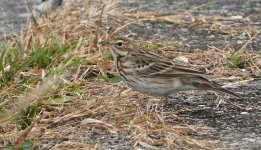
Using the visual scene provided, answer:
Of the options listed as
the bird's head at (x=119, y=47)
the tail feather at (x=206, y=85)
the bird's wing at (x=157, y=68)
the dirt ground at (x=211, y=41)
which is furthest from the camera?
the bird's head at (x=119, y=47)

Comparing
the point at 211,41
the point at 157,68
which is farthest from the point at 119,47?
the point at 211,41

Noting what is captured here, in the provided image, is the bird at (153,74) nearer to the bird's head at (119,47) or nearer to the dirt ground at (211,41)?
the bird's head at (119,47)

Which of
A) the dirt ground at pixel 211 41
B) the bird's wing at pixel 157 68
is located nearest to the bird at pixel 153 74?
the bird's wing at pixel 157 68

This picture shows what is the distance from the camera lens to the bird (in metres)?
6.22

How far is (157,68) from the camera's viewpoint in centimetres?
646

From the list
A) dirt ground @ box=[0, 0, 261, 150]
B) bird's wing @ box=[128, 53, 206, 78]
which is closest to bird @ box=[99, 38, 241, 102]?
bird's wing @ box=[128, 53, 206, 78]

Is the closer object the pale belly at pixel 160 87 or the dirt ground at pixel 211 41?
the dirt ground at pixel 211 41

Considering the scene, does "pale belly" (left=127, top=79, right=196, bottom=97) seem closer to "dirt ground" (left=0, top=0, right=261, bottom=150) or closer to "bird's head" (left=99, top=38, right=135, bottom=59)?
"dirt ground" (left=0, top=0, right=261, bottom=150)

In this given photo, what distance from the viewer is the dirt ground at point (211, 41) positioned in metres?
5.58

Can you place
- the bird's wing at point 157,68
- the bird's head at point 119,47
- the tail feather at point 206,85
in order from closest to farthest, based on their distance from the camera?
the tail feather at point 206,85, the bird's wing at point 157,68, the bird's head at point 119,47

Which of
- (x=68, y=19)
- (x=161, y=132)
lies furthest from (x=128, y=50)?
(x=68, y=19)

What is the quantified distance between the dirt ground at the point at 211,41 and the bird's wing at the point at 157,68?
0.25m

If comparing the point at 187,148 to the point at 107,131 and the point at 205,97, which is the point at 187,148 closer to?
the point at 107,131

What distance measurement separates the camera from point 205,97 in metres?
6.65
